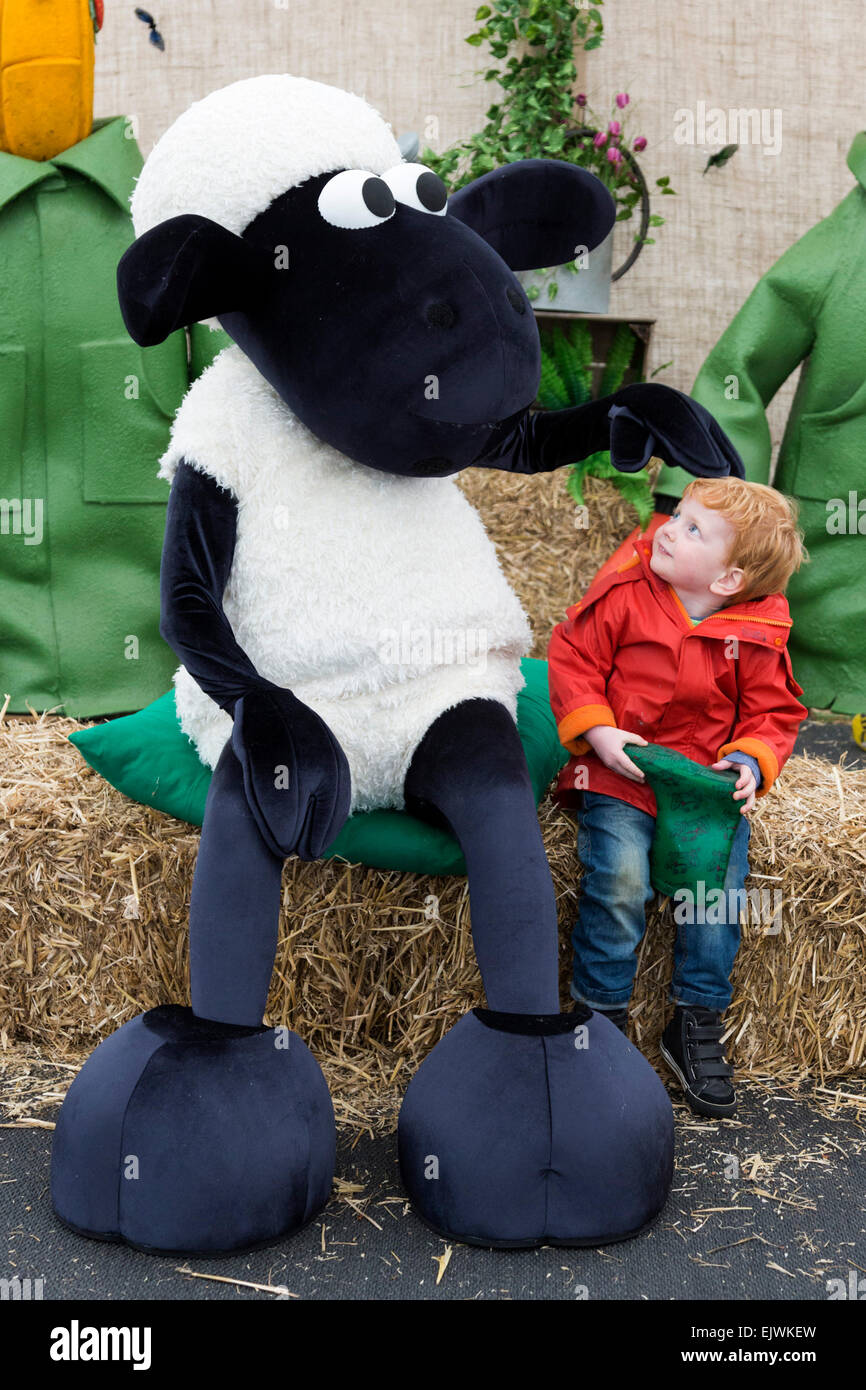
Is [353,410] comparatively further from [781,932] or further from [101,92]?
[101,92]

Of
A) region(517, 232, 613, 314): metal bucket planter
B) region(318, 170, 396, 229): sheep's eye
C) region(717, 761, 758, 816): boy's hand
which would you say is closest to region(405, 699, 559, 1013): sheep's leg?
region(717, 761, 758, 816): boy's hand

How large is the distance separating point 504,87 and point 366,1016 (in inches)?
73.6

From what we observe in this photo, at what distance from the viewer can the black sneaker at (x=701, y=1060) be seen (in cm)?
150

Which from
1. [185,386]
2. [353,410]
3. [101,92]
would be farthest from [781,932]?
[101,92]

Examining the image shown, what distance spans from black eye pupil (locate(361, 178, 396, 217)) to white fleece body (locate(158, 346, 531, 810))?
0.22 meters

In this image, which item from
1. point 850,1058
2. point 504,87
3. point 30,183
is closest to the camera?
point 850,1058

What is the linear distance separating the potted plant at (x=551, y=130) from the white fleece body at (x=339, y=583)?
1201mm

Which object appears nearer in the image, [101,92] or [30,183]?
[30,183]

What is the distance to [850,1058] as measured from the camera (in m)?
1.61

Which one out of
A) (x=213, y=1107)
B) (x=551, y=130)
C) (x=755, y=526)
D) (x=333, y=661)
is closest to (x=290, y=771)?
(x=333, y=661)

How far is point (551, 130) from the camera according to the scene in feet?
8.08

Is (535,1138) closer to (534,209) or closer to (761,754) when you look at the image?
(761,754)

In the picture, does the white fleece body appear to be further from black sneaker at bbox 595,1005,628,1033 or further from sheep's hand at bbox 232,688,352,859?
black sneaker at bbox 595,1005,628,1033

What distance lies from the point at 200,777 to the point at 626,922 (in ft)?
1.71
